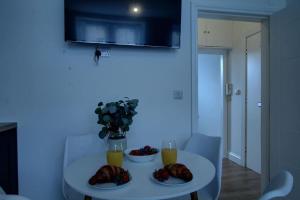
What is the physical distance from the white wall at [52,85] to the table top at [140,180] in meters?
0.72

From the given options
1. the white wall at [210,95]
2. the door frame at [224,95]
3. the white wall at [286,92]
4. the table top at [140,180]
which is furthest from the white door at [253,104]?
the table top at [140,180]

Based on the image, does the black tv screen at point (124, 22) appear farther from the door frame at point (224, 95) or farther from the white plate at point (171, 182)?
the door frame at point (224, 95)

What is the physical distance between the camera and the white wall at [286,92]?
6.99 ft

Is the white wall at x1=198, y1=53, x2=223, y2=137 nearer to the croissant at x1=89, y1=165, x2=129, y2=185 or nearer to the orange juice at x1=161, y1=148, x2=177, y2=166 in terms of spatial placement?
the orange juice at x1=161, y1=148, x2=177, y2=166

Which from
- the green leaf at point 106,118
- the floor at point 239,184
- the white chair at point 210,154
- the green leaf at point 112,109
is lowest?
the floor at point 239,184

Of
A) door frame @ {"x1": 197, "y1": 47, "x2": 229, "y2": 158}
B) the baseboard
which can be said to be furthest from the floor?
door frame @ {"x1": 197, "y1": 47, "x2": 229, "y2": 158}

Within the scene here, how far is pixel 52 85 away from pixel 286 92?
2.21 m

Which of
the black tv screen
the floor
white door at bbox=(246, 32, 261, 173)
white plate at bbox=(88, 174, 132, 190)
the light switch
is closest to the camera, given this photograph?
white plate at bbox=(88, 174, 132, 190)

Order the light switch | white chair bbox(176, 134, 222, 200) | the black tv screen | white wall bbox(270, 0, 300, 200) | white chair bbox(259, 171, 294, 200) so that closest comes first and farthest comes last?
1. white chair bbox(259, 171, 294, 200)
2. white chair bbox(176, 134, 222, 200)
3. the black tv screen
4. white wall bbox(270, 0, 300, 200)
5. the light switch

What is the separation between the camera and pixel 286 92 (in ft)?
7.37

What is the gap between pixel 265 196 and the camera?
2.80 feet

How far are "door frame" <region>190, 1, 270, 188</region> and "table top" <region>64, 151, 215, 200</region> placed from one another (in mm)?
985

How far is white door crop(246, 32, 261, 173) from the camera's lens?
130 inches

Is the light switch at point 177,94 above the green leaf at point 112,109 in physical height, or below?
above
